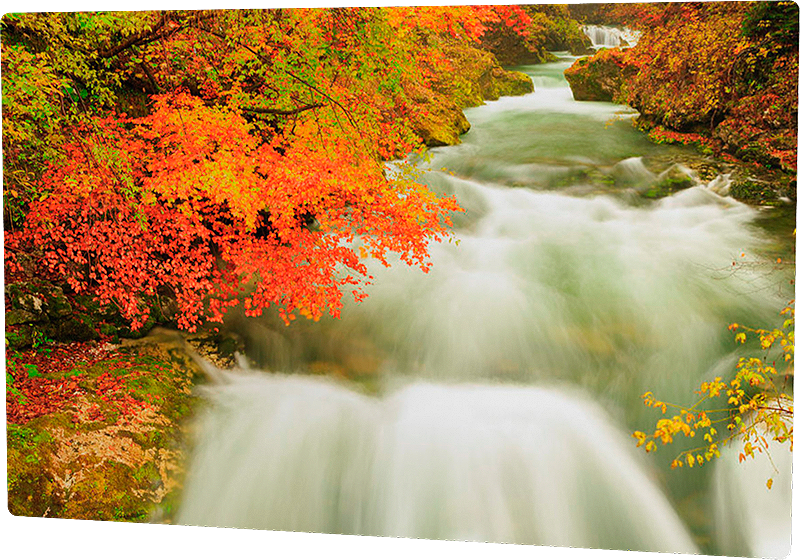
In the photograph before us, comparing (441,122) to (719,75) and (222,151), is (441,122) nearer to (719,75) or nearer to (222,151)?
(222,151)

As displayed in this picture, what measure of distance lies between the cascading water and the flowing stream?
0.48ft

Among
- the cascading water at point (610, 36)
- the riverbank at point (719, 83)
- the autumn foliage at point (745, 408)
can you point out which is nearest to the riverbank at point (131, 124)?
the cascading water at point (610, 36)

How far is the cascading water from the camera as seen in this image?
2.94 meters

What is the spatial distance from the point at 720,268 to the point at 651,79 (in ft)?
3.06

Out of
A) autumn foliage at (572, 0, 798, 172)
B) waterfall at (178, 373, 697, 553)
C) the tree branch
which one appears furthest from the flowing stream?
the tree branch

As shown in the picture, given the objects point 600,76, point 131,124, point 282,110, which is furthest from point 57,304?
point 600,76

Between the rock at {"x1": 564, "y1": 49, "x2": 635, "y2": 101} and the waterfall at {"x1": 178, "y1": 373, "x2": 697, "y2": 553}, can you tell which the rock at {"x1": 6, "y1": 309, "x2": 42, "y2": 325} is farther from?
the rock at {"x1": 564, "y1": 49, "x2": 635, "y2": 101}

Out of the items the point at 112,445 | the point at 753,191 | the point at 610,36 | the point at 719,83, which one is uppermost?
the point at 610,36

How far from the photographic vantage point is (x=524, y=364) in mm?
3035

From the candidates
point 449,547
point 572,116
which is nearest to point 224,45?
point 572,116

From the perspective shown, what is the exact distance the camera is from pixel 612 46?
9.71ft

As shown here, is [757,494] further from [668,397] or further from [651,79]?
[651,79]

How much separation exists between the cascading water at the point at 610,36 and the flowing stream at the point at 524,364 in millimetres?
147

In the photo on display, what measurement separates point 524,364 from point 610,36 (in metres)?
1.59
